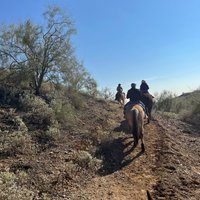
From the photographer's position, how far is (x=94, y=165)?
11.2 meters

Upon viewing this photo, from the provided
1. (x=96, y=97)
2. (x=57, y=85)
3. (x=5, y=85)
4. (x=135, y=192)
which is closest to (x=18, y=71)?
(x=5, y=85)

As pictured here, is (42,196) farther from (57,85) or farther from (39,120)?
(57,85)

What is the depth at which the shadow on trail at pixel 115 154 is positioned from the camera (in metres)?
11.4

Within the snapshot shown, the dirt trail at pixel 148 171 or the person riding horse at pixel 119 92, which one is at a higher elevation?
the person riding horse at pixel 119 92

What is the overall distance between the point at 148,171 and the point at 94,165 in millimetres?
1565

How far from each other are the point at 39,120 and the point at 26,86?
5.26 m

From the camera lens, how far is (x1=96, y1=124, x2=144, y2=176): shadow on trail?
11.4 meters

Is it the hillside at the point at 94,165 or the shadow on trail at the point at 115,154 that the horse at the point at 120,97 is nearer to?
the hillside at the point at 94,165

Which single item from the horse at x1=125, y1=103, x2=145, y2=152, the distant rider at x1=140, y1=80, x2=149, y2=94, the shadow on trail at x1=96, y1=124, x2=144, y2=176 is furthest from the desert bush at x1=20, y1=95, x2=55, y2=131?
the distant rider at x1=140, y1=80, x2=149, y2=94

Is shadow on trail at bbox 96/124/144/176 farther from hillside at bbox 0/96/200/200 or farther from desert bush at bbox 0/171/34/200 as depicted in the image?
desert bush at bbox 0/171/34/200

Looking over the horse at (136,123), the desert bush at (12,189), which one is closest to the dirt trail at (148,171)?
the horse at (136,123)

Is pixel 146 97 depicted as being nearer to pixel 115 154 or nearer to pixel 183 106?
pixel 115 154

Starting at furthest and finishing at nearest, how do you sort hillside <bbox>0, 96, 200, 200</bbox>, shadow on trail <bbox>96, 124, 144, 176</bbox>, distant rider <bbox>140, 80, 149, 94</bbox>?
1. distant rider <bbox>140, 80, 149, 94</bbox>
2. shadow on trail <bbox>96, 124, 144, 176</bbox>
3. hillside <bbox>0, 96, 200, 200</bbox>

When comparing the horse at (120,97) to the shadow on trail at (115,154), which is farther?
the horse at (120,97)
